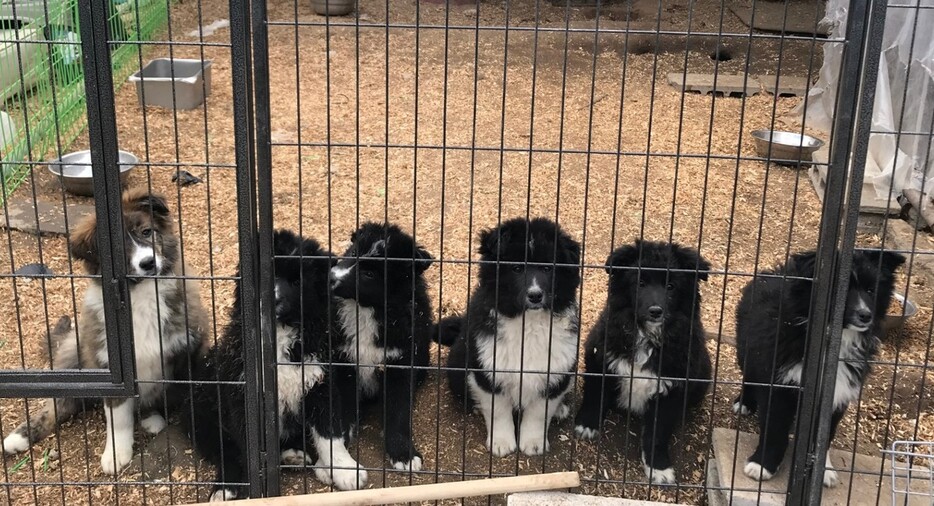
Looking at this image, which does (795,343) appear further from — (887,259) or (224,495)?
(224,495)

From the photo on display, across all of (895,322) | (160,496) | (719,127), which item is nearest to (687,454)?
(895,322)

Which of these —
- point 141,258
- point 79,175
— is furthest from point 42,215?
point 141,258

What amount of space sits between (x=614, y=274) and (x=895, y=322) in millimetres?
2432

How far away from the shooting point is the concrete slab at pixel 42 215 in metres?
7.18

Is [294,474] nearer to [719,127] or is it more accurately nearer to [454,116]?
[454,116]

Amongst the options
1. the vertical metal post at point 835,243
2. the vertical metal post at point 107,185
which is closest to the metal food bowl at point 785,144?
the vertical metal post at point 835,243

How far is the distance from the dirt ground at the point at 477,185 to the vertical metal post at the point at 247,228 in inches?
4.8

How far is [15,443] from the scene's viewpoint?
477cm

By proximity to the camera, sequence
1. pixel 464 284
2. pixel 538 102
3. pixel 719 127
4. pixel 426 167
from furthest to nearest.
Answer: pixel 538 102, pixel 719 127, pixel 426 167, pixel 464 284

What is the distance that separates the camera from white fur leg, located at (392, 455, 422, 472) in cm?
462

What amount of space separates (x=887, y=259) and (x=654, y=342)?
3.80 feet

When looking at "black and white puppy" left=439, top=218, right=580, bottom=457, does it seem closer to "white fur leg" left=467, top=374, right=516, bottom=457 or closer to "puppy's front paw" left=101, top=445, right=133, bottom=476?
"white fur leg" left=467, top=374, right=516, bottom=457

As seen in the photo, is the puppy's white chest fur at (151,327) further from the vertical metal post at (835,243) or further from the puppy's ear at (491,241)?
the vertical metal post at (835,243)

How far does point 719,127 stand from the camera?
986cm
